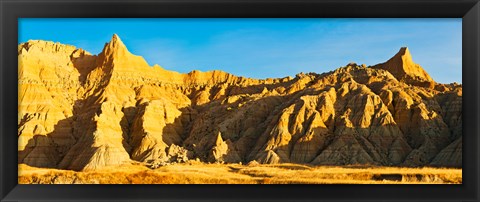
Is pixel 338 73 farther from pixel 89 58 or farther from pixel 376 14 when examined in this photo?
pixel 376 14

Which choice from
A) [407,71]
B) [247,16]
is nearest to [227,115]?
[407,71]

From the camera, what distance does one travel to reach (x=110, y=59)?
38.8 metres

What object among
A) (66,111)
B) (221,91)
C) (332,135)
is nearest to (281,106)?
(332,135)

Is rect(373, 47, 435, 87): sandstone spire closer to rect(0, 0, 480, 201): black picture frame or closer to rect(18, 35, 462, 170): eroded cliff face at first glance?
rect(18, 35, 462, 170): eroded cliff face

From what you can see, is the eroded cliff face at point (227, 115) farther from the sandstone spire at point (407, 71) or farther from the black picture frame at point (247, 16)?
the black picture frame at point (247, 16)

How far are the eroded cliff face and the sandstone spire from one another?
2.6 inches

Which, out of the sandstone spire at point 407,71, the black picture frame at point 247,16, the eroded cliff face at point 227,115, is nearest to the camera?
the black picture frame at point 247,16

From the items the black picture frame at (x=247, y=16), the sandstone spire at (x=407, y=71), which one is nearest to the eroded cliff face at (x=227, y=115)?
the sandstone spire at (x=407, y=71)

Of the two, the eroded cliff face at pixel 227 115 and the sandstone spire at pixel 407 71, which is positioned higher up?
the sandstone spire at pixel 407 71

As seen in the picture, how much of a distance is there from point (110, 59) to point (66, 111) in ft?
18.1

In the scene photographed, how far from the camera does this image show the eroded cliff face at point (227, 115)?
28.1 meters

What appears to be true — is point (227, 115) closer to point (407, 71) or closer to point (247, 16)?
point (407, 71)

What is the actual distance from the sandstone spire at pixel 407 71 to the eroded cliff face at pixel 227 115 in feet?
0.21

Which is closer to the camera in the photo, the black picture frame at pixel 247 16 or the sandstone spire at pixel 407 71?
the black picture frame at pixel 247 16
